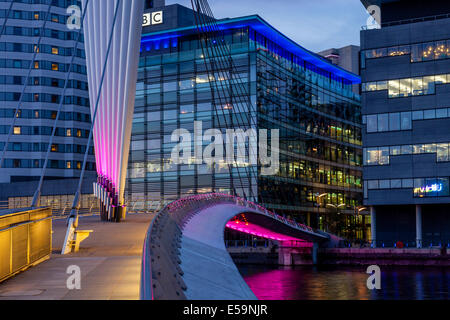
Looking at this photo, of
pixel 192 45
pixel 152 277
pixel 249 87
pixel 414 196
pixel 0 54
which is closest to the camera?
pixel 152 277

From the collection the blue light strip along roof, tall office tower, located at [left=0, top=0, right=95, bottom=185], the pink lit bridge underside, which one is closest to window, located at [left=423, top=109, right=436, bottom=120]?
the pink lit bridge underside

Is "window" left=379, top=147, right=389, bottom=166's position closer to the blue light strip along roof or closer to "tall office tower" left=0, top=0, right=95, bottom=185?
the blue light strip along roof

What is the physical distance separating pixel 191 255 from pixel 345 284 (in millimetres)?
34117

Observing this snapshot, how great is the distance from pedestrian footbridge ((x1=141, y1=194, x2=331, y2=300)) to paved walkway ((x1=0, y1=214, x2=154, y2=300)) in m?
1.06

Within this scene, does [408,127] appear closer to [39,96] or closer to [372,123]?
[372,123]

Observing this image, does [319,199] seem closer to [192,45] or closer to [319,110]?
[319,110]

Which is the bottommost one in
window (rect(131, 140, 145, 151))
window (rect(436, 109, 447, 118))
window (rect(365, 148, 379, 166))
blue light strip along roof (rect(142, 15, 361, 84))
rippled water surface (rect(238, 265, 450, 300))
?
rippled water surface (rect(238, 265, 450, 300))

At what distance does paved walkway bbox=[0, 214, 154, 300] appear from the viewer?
14.3 m

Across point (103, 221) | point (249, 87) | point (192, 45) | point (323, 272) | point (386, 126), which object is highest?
point (192, 45)

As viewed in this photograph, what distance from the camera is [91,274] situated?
1764 centimetres

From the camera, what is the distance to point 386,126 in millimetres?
77312

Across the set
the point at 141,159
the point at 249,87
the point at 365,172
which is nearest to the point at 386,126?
the point at 365,172

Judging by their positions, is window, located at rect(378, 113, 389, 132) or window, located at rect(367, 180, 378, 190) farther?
window, located at rect(378, 113, 389, 132)
